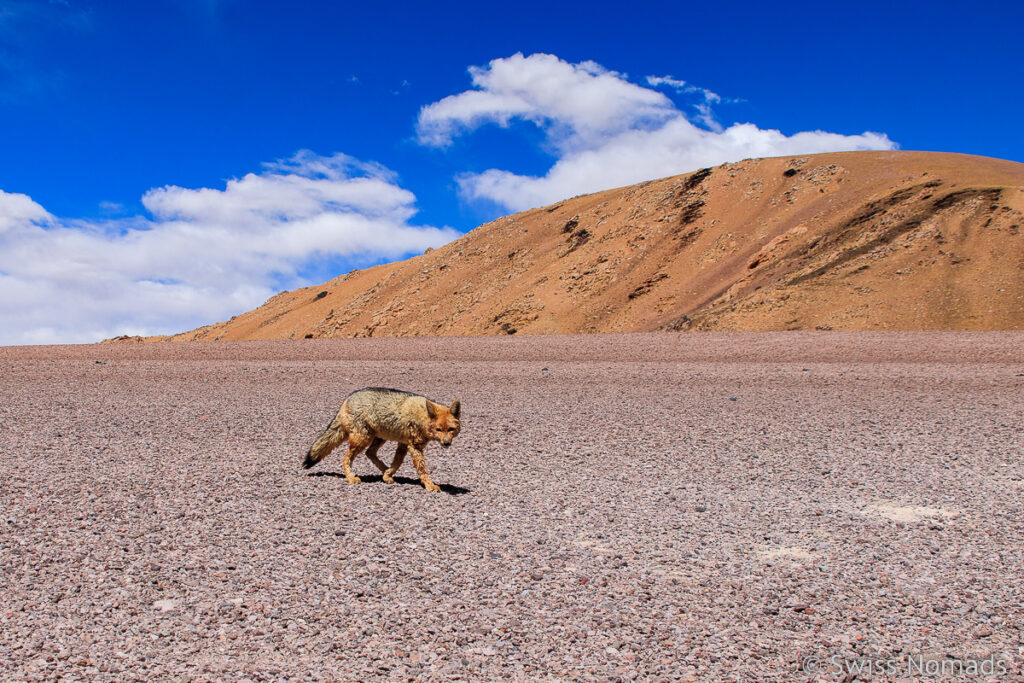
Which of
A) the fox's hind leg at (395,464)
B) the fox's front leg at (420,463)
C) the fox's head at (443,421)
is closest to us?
the fox's head at (443,421)

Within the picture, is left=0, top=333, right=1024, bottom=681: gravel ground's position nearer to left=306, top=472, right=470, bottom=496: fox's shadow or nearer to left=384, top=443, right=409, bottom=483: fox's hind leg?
left=306, top=472, right=470, bottom=496: fox's shadow

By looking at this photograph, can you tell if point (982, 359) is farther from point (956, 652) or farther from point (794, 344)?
point (956, 652)

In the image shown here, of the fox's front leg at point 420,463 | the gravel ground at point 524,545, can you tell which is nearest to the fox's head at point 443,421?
the fox's front leg at point 420,463

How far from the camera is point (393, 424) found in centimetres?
695

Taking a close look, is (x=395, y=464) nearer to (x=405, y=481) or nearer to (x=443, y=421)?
(x=405, y=481)

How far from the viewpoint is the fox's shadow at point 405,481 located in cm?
712

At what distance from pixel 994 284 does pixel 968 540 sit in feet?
85.0

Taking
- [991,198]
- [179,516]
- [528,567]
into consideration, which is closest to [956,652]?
[528,567]

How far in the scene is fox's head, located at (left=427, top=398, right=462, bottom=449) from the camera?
6.48m

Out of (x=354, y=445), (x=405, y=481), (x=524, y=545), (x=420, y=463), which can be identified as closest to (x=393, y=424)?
(x=420, y=463)

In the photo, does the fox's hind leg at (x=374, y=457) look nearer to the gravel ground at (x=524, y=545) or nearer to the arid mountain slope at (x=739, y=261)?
the gravel ground at (x=524, y=545)

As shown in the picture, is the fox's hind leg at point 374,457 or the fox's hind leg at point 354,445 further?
the fox's hind leg at point 374,457

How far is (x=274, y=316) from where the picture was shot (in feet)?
218

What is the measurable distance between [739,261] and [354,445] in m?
35.3
